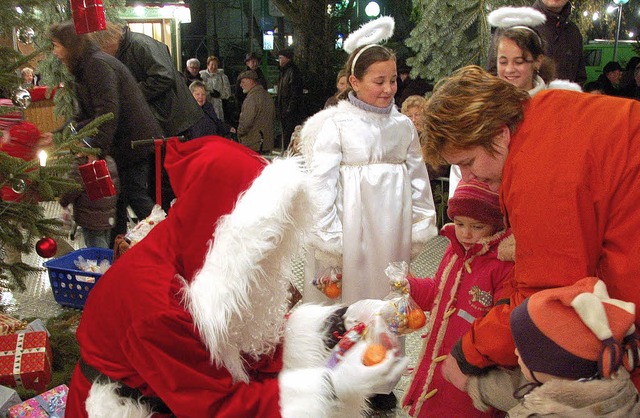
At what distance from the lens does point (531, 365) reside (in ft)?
4.62

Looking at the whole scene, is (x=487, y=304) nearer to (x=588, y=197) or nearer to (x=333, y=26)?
(x=588, y=197)

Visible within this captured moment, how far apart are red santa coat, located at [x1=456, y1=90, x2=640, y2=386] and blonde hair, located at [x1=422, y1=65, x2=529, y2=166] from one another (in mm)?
121

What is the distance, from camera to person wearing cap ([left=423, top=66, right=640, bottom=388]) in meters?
1.39

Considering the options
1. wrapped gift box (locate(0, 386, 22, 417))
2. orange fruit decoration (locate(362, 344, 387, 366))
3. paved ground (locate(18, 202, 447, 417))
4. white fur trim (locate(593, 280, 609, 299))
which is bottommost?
paved ground (locate(18, 202, 447, 417))

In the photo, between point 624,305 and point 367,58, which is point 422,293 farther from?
point 367,58

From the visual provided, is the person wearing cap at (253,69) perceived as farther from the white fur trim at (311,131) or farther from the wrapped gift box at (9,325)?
the wrapped gift box at (9,325)

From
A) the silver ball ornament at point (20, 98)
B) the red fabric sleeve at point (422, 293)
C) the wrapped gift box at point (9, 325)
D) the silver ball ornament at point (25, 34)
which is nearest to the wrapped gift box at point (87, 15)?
the silver ball ornament at point (25, 34)

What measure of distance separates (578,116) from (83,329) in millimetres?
1479

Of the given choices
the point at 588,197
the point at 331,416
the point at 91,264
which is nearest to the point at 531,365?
the point at 588,197

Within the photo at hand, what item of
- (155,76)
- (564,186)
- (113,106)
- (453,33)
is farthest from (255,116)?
(564,186)

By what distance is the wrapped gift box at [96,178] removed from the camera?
4.02 metres

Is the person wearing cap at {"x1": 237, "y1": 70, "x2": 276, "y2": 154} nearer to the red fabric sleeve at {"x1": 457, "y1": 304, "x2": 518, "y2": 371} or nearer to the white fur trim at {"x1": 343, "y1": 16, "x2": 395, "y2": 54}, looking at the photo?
the white fur trim at {"x1": 343, "y1": 16, "x2": 395, "y2": 54}

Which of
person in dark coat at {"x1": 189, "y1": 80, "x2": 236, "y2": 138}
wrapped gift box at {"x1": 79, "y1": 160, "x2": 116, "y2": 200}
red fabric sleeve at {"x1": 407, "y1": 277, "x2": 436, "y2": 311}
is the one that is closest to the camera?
red fabric sleeve at {"x1": 407, "y1": 277, "x2": 436, "y2": 311}

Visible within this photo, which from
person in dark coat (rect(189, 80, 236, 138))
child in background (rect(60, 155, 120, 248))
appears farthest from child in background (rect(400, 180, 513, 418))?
person in dark coat (rect(189, 80, 236, 138))
